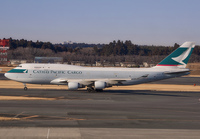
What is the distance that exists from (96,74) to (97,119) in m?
22.6

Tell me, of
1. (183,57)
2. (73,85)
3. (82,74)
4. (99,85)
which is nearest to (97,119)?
(73,85)

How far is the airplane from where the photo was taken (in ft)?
155

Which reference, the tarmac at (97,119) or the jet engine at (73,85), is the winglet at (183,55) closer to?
the tarmac at (97,119)

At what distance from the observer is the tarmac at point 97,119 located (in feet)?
68.0

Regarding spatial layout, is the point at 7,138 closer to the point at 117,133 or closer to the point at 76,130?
the point at 76,130

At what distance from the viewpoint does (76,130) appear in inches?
850

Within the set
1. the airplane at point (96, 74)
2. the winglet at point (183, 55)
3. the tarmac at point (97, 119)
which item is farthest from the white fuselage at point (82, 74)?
the tarmac at point (97, 119)

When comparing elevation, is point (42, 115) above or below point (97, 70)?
below

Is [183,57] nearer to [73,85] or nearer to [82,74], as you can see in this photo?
[82,74]

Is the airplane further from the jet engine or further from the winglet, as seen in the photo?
the jet engine

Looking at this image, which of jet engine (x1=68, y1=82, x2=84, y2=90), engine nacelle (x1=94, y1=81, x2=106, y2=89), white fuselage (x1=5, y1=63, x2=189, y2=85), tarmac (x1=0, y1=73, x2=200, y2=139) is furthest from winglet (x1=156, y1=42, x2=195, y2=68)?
jet engine (x1=68, y1=82, x2=84, y2=90)

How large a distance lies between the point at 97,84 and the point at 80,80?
9.74ft

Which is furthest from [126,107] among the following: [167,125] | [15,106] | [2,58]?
[2,58]

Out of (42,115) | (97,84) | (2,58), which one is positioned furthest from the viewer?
(2,58)
